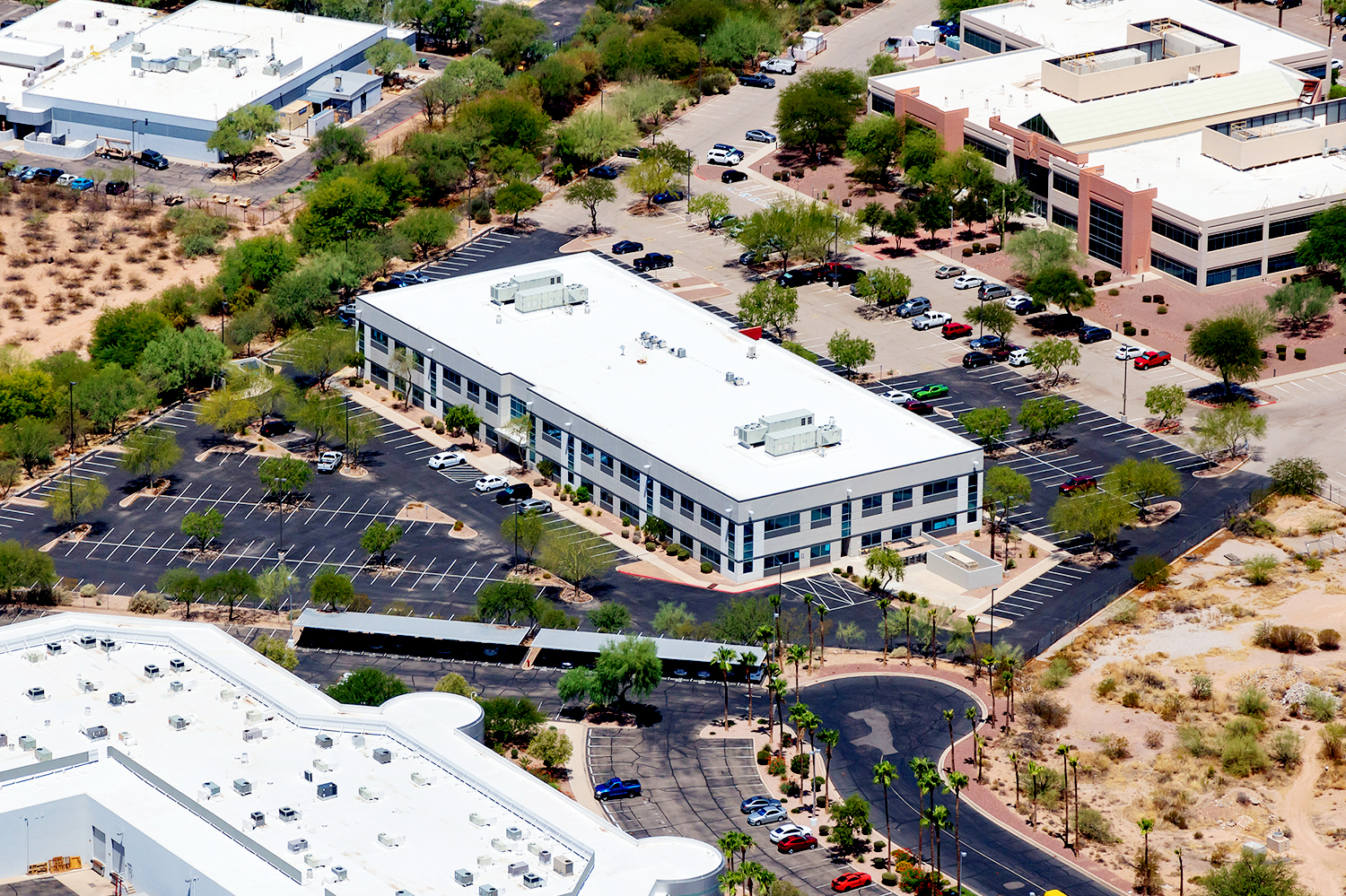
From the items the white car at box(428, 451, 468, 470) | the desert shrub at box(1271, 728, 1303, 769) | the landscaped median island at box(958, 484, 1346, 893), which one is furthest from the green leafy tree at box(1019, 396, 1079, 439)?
the white car at box(428, 451, 468, 470)

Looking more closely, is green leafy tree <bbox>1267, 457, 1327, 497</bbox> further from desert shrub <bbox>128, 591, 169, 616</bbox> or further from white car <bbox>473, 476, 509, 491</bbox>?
desert shrub <bbox>128, 591, 169, 616</bbox>

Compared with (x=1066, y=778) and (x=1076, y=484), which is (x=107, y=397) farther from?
(x=1066, y=778)

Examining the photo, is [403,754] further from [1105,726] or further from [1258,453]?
[1258,453]

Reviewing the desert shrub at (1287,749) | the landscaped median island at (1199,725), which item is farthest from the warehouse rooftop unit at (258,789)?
the desert shrub at (1287,749)

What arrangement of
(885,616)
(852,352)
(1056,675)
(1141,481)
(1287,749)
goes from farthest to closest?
(852,352) < (1141,481) < (885,616) < (1056,675) < (1287,749)

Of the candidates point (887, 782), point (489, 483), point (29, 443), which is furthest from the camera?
point (489, 483)

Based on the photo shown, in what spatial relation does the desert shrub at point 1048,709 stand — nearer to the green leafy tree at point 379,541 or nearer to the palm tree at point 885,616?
the palm tree at point 885,616

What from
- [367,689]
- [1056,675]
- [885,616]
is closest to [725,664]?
[885,616]
